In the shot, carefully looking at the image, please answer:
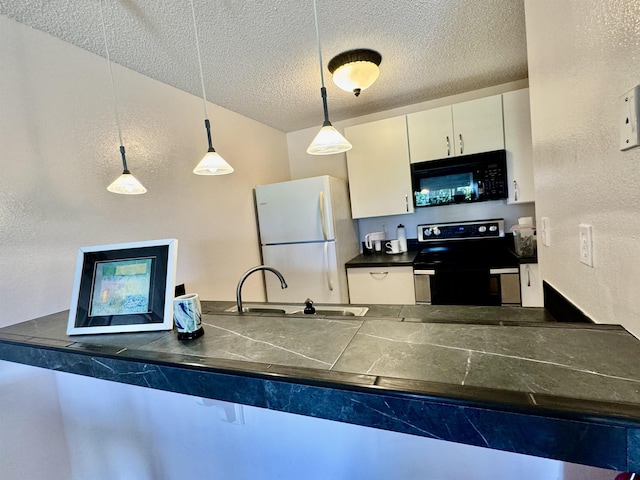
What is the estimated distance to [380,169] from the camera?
283cm

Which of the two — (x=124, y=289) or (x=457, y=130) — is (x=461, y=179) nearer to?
(x=457, y=130)

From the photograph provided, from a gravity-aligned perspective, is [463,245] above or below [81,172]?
below

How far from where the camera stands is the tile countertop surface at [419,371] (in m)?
0.50

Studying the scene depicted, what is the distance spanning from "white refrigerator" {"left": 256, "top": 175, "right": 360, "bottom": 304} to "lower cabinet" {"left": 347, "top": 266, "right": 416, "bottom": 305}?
0.31 ft

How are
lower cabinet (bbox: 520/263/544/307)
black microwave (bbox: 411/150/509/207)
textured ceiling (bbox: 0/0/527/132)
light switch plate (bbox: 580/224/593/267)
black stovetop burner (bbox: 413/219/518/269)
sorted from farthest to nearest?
black microwave (bbox: 411/150/509/207), black stovetop burner (bbox: 413/219/518/269), lower cabinet (bbox: 520/263/544/307), textured ceiling (bbox: 0/0/527/132), light switch plate (bbox: 580/224/593/267)

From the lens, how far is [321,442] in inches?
37.4

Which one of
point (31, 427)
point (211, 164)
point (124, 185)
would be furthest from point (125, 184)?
point (31, 427)

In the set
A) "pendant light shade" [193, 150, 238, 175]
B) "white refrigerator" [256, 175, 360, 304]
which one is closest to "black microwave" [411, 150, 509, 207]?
"white refrigerator" [256, 175, 360, 304]

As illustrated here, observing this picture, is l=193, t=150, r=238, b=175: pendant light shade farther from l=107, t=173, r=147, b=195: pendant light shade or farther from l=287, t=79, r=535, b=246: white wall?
l=287, t=79, r=535, b=246: white wall

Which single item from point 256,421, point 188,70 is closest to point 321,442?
point 256,421

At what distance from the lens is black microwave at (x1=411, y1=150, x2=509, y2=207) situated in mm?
2473

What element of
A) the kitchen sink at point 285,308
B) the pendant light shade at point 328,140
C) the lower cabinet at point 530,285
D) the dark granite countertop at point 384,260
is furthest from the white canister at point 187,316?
the lower cabinet at point 530,285

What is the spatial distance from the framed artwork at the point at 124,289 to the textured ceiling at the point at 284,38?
1137 millimetres

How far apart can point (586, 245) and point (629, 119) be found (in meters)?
0.38
